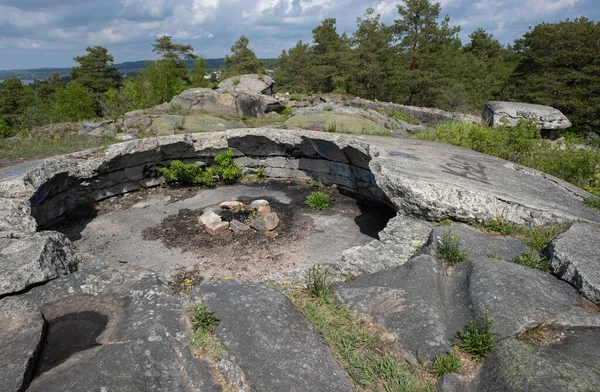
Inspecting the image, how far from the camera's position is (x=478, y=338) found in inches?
107

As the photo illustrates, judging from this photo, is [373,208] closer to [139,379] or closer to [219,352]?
[219,352]

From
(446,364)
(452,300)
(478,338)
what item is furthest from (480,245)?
(446,364)

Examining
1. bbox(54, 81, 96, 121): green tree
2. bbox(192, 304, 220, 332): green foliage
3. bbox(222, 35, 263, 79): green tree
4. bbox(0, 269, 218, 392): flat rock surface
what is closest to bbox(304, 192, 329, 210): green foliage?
bbox(0, 269, 218, 392): flat rock surface

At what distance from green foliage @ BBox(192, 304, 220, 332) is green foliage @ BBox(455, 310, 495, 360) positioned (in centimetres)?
207

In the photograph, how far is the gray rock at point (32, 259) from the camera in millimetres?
3299

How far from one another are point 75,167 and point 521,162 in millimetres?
10109

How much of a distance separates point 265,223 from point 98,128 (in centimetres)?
827

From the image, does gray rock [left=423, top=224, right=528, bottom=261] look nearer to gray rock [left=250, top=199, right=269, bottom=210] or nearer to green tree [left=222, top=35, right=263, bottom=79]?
gray rock [left=250, top=199, right=269, bottom=210]

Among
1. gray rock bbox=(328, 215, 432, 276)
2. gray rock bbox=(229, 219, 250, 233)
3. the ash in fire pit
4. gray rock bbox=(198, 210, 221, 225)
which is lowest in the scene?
gray rock bbox=(229, 219, 250, 233)

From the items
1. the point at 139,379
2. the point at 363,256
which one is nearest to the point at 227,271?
the point at 363,256

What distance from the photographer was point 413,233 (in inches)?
202

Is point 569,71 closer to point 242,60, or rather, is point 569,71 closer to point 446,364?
point 446,364

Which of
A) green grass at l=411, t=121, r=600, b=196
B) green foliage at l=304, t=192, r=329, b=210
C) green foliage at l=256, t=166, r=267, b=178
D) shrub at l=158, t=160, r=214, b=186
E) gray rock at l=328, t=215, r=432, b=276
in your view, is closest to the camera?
gray rock at l=328, t=215, r=432, b=276

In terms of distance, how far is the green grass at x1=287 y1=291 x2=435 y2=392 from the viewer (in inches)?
106
